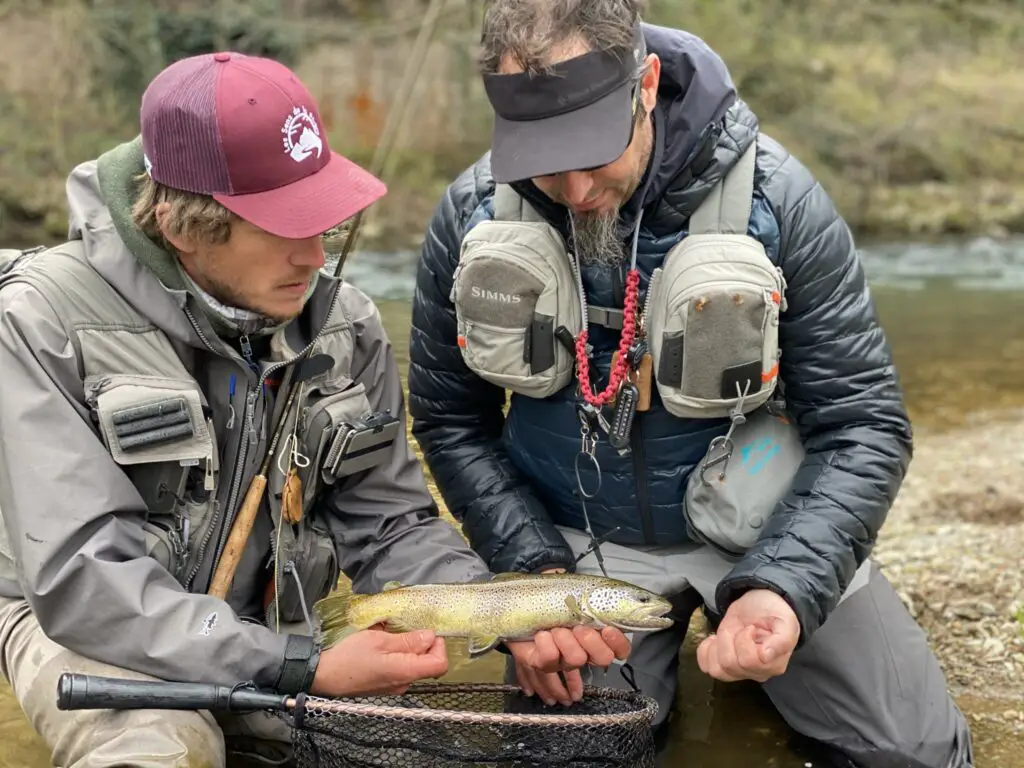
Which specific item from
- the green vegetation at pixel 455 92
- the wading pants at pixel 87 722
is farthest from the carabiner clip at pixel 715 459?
the green vegetation at pixel 455 92

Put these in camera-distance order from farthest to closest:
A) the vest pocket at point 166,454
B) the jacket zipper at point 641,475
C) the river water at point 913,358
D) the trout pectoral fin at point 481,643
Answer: the river water at point 913,358 → the jacket zipper at point 641,475 → the trout pectoral fin at point 481,643 → the vest pocket at point 166,454

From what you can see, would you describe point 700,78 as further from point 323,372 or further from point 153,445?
point 153,445

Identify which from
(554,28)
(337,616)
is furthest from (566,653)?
(554,28)

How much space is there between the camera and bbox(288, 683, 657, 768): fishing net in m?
2.40

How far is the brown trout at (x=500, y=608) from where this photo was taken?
105 inches

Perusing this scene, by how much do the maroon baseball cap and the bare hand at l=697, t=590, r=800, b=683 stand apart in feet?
4.32

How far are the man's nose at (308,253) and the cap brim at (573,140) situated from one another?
1.58ft

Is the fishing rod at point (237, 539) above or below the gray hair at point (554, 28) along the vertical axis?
below

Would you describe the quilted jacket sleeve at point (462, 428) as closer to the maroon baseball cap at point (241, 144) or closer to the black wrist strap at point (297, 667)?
the maroon baseball cap at point (241, 144)

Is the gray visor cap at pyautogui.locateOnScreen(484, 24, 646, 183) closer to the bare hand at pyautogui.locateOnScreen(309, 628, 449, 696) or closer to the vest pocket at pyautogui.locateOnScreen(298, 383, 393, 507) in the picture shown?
the vest pocket at pyautogui.locateOnScreen(298, 383, 393, 507)

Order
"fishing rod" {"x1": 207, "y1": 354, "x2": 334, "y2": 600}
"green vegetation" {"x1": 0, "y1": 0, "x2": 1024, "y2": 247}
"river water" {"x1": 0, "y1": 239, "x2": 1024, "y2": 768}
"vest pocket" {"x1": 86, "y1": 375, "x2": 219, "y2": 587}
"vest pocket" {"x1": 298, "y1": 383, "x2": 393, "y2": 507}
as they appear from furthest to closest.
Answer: "green vegetation" {"x1": 0, "y1": 0, "x2": 1024, "y2": 247}
"river water" {"x1": 0, "y1": 239, "x2": 1024, "y2": 768}
"vest pocket" {"x1": 298, "y1": 383, "x2": 393, "y2": 507}
"fishing rod" {"x1": 207, "y1": 354, "x2": 334, "y2": 600}
"vest pocket" {"x1": 86, "y1": 375, "x2": 219, "y2": 587}

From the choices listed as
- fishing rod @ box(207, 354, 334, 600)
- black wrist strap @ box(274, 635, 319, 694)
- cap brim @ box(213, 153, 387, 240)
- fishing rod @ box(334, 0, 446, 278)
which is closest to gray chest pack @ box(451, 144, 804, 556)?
fishing rod @ box(334, 0, 446, 278)

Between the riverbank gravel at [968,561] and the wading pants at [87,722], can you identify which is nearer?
the wading pants at [87,722]

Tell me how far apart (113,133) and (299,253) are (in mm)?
16577
